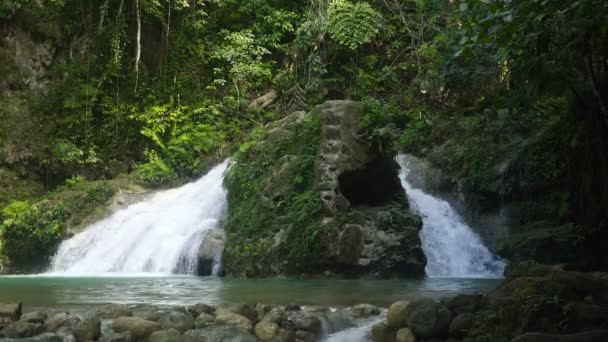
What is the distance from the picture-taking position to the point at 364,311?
17.8 feet

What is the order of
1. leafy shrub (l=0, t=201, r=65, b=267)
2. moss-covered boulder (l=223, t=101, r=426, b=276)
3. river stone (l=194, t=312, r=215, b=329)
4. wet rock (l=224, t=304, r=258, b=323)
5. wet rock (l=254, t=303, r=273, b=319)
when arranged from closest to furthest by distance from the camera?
river stone (l=194, t=312, r=215, b=329), wet rock (l=224, t=304, r=258, b=323), wet rock (l=254, t=303, r=273, b=319), moss-covered boulder (l=223, t=101, r=426, b=276), leafy shrub (l=0, t=201, r=65, b=267)

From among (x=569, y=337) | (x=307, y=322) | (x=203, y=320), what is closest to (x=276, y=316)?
(x=307, y=322)

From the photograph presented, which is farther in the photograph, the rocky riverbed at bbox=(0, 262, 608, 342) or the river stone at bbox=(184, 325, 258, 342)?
the river stone at bbox=(184, 325, 258, 342)

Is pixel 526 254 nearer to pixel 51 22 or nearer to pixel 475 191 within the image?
pixel 475 191

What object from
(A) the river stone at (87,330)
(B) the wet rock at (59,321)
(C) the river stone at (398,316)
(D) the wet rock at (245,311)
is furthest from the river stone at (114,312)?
(C) the river stone at (398,316)

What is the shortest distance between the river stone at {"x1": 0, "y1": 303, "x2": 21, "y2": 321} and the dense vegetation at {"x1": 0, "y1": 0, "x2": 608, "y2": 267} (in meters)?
7.66

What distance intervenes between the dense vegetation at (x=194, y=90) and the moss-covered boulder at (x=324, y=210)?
3.31 ft

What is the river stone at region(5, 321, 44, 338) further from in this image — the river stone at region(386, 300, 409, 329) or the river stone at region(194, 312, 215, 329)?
the river stone at region(386, 300, 409, 329)

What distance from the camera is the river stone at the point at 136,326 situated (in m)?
4.59

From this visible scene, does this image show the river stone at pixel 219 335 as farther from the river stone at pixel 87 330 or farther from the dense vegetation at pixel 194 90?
the dense vegetation at pixel 194 90

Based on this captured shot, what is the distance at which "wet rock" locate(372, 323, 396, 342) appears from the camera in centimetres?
479

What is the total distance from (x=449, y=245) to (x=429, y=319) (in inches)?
292

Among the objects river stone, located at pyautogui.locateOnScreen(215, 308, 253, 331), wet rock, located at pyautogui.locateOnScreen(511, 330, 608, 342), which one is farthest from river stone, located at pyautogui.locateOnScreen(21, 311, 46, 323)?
wet rock, located at pyautogui.locateOnScreen(511, 330, 608, 342)

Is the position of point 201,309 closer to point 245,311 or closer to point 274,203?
point 245,311
